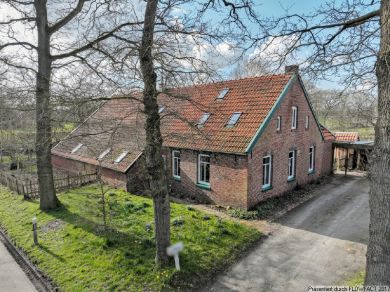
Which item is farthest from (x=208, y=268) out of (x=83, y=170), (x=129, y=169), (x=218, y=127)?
(x=83, y=170)

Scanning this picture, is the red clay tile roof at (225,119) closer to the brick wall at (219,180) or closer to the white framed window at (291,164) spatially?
the brick wall at (219,180)

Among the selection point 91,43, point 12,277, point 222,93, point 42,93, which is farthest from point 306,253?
point 42,93

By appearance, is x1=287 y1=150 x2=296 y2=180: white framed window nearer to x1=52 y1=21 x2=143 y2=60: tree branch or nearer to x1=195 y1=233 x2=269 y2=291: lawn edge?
x1=195 y1=233 x2=269 y2=291: lawn edge

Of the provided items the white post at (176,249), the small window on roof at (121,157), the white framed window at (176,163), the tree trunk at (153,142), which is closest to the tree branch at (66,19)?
the tree trunk at (153,142)

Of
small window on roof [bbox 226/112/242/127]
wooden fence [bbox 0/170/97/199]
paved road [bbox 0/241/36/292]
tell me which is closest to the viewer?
paved road [bbox 0/241/36/292]

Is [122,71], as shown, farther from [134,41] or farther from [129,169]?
[129,169]

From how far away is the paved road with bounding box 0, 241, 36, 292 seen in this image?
6996mm

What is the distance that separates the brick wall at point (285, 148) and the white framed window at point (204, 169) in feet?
7.47

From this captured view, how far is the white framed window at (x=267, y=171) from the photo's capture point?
1254 cm

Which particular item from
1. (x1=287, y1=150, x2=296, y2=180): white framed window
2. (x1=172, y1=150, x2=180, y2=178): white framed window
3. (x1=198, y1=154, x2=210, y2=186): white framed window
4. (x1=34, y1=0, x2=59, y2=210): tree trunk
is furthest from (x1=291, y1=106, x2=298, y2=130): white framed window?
(x1=34, y1=0, x2=59, y2=210): tree trunk

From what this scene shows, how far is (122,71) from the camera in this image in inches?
253

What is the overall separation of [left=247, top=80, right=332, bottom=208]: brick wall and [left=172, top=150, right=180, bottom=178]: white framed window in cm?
441

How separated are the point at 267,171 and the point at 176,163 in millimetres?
4761

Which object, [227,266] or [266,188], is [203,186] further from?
[227,266]
